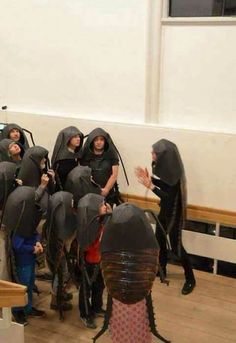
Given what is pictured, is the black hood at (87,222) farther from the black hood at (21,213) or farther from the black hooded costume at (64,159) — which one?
the black hooded costume at (64,159)

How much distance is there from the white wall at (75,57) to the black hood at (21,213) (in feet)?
5.75

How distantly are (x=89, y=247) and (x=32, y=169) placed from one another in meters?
1.15

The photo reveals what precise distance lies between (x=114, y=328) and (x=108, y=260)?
0.52 metres

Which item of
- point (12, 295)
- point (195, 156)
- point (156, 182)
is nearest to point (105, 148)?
point (156, 182)

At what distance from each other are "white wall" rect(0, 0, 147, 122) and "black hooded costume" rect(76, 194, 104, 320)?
5.78ft

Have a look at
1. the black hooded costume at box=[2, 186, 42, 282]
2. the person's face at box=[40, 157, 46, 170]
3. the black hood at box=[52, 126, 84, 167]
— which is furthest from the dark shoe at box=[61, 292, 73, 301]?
the black hood at box=[52, 126, 84, 167]

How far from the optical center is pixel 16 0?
5.33 m

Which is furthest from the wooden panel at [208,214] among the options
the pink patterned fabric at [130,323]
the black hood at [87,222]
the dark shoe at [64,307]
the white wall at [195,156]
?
the pink patterned fabric at [130,323]

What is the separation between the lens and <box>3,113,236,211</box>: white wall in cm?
439

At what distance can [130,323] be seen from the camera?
2.47m

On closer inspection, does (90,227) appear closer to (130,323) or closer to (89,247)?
(89,247)

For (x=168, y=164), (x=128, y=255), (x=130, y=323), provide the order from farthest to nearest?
(x=168, y=164) < (x=130, y=323) < (x=128, y=255)

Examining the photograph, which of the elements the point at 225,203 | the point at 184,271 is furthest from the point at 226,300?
the point at 225,203

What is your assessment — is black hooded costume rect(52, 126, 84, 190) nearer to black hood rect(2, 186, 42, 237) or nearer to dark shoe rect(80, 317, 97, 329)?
black hood rect(2, 186, 42, 237)
